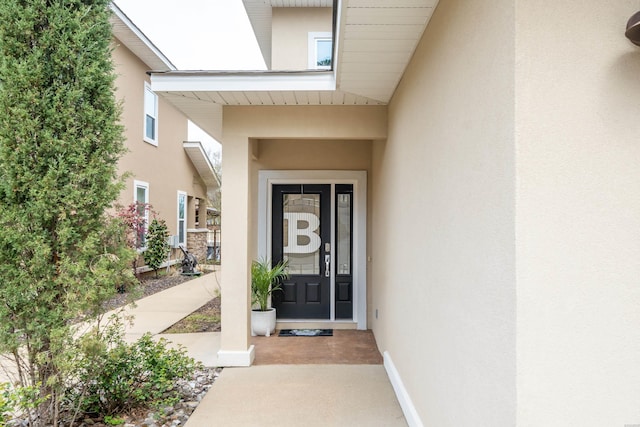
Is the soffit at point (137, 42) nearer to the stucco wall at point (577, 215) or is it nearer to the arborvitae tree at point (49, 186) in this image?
the arborvitae tree at point (49, 186)

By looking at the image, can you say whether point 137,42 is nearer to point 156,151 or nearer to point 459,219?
point 156,151

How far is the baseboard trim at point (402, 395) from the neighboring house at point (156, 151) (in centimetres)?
560

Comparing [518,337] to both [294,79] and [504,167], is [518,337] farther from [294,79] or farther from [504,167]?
[294,79]

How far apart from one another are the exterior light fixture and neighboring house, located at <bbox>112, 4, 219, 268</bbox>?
23.1 feet

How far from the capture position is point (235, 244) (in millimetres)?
4520

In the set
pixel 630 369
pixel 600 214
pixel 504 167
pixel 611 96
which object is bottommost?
pixel 630 369

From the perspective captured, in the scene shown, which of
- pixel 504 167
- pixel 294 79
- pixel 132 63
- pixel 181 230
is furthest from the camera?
pixel 181 230

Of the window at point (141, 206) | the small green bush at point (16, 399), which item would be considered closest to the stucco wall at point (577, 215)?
the small green bush at point (16, 399)

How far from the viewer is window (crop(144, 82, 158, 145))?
1043 cm

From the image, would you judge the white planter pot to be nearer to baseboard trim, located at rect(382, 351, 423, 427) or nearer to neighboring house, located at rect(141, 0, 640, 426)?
baseboard trim, located at rect(382, 351, 423, 427)

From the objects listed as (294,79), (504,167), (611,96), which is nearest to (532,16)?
(611,96)

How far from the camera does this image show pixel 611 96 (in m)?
1.49

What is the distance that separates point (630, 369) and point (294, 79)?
3.39 metres

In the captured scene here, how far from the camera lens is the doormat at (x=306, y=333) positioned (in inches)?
226
